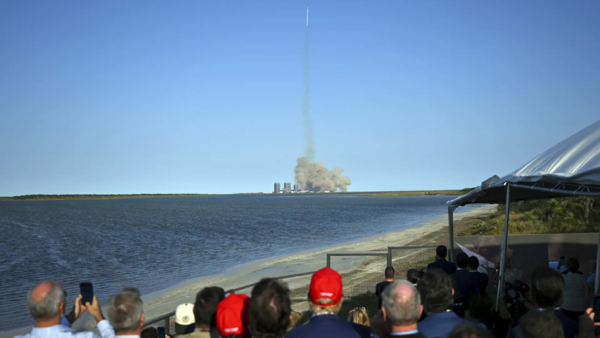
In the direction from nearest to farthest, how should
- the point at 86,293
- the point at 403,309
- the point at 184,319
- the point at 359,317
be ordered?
the point at 403,309 < the point at 86,293 < the point at 184,319 < the point at 359,317

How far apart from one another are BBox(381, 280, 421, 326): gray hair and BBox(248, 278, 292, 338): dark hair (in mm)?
754

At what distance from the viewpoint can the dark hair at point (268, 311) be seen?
3.56m

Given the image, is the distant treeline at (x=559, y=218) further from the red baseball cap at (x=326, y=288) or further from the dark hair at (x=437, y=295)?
the red baseball cap at (x=326, y=288)

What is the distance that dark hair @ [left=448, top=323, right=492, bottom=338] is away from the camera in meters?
2.96

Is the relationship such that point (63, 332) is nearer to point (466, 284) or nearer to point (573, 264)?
point (466, 284)

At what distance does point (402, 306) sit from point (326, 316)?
578mm

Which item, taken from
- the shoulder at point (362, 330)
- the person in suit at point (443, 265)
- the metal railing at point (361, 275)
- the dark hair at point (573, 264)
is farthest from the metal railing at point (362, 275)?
the shoulder at point (362, 330)

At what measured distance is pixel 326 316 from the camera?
12.0 feet

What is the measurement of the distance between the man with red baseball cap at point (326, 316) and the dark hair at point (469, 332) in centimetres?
85

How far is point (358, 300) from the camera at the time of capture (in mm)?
12555

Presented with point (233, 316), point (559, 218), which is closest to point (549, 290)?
point (233, 316)

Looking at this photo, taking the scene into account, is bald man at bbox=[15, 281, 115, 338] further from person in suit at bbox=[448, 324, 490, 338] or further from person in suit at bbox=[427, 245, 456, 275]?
person in suit at bbox=[427, 245, 456, 275]

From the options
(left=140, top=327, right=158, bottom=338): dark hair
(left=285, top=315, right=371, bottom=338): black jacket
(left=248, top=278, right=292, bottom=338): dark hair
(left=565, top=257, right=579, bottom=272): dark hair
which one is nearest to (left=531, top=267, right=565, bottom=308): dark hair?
(left=285, top=315, right=371, bottom=338): black jacket

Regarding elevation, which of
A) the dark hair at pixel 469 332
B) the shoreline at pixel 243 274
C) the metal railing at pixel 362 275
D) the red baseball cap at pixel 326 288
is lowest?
the shoreline at pixel 243 274
